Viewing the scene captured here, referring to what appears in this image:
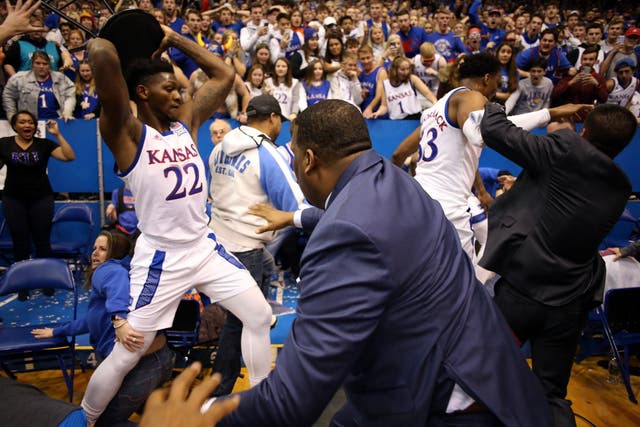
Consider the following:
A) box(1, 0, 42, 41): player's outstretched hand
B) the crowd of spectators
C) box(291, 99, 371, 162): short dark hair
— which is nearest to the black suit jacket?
box(291, 99, 371, 162): short dark hair

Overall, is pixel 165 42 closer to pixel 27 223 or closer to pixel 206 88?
pixel 206 88

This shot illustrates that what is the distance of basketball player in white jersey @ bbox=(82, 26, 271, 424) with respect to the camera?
104 inches

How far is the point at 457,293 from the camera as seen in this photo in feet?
4.73

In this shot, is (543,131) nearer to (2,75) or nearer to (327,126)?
(327,126)

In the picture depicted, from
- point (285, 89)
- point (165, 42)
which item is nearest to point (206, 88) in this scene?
point (165, 42)

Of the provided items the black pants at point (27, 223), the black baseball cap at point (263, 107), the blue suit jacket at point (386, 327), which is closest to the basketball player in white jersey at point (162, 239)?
the black baseball cap at point (263, 107)

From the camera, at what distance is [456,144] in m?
3.42

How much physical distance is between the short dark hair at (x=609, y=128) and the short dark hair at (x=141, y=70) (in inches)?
86.4

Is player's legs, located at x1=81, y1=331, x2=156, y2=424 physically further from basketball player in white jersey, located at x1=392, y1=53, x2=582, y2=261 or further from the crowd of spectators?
the crowd of spectators

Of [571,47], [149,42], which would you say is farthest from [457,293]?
[571,47]

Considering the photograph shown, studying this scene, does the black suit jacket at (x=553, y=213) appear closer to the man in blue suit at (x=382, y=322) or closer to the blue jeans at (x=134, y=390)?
the man in blue suit at (x=382, y=322)

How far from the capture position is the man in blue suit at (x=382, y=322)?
1.30 m

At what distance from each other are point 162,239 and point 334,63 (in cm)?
535

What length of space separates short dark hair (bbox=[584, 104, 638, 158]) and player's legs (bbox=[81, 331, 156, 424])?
2.47 m
